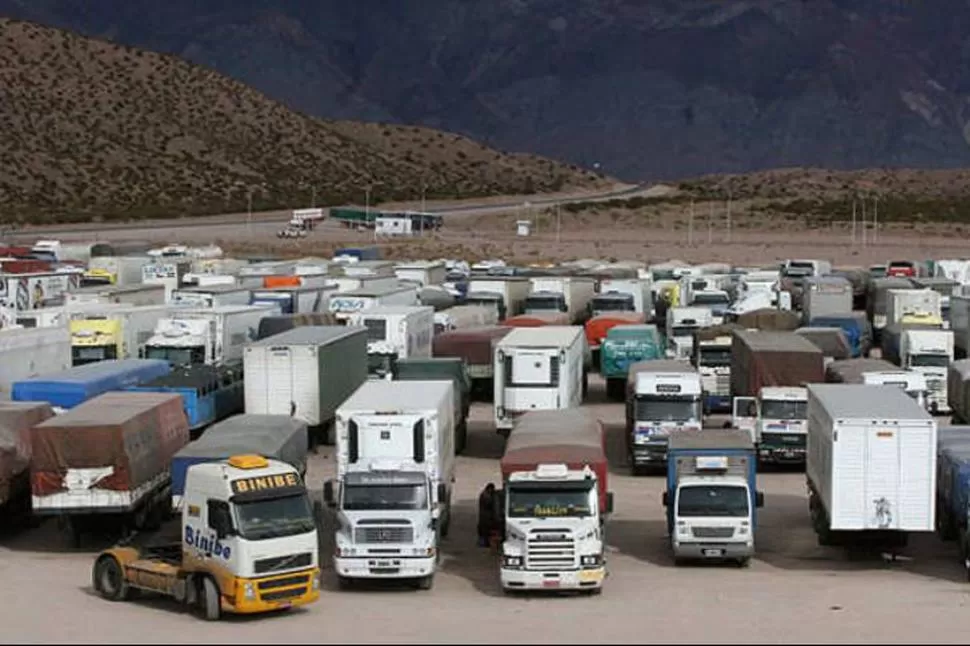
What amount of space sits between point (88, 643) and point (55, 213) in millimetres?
138119

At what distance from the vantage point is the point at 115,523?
3625 cm

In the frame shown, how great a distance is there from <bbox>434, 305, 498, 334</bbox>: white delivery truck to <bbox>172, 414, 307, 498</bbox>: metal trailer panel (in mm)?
21028

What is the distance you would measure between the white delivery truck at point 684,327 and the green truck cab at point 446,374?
1122 centimetres

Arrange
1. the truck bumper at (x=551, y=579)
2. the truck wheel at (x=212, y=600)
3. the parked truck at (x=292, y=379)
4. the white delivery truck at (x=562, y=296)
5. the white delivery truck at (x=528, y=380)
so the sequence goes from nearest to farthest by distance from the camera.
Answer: the truck wheel at (x=212, y=600), the truck bumper at (x=551, y=579), the white delivery truck at (x=528, y=380), the parked truck at (x=292, y=379), the white delivery truck at (x=562, y=296)

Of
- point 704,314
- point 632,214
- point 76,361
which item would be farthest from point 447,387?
point 632,214

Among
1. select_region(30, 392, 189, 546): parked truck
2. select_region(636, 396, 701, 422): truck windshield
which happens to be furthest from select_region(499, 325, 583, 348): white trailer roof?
select_region(30, 392, 189, 546): parked truck

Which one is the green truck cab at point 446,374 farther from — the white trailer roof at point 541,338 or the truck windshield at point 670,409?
the truck windshield at point 670,409

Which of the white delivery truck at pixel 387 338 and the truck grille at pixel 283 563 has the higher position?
the white delivery truck at pixel 387 338

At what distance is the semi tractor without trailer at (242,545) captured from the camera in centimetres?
2853

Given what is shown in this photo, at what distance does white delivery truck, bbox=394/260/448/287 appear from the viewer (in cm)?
8088

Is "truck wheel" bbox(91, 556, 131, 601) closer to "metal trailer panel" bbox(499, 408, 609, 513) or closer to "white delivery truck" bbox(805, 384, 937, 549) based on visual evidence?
"metal trailer panel" bbox(499, 408, 609, 513)

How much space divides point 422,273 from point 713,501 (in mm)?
50208

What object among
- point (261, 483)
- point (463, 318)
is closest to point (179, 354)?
point (463, 318)

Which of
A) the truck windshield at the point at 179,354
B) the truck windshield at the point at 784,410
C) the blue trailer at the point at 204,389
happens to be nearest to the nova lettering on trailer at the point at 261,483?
the blue trailer at the point at 204,389
